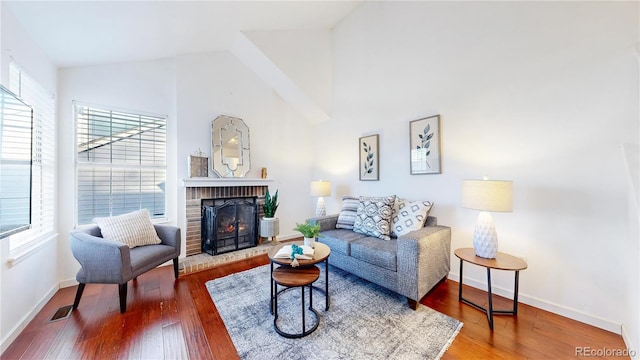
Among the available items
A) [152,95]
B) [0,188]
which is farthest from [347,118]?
[0,188]

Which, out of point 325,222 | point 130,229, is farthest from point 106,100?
point 325,222

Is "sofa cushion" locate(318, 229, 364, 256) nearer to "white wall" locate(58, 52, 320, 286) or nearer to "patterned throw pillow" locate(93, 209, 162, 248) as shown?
"white wall" locate(58, 52, 320, 286)

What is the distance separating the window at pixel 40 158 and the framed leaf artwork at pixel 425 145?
3.97 meters

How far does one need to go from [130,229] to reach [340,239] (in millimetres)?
2385

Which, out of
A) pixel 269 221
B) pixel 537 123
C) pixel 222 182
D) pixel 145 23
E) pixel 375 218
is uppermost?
pixel 145 23

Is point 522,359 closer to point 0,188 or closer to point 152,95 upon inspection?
point 0,188

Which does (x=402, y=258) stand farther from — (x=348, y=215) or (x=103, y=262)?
(x=103, y=262)

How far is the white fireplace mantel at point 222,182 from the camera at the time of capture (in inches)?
127

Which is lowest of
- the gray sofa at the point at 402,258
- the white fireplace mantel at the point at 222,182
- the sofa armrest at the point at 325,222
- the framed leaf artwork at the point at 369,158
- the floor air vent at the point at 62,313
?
the floor air vent at the point at 62,313

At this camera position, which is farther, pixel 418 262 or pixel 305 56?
pixel 305 56

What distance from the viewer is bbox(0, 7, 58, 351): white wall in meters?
1.64

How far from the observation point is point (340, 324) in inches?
73.2

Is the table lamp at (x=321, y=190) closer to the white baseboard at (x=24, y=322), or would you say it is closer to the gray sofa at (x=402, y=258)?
the gray sofa at (x=402, y=258)

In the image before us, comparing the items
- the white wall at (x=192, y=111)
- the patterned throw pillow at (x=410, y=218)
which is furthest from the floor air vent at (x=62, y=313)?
the patterned throw pillow at (x=410, y=218)
